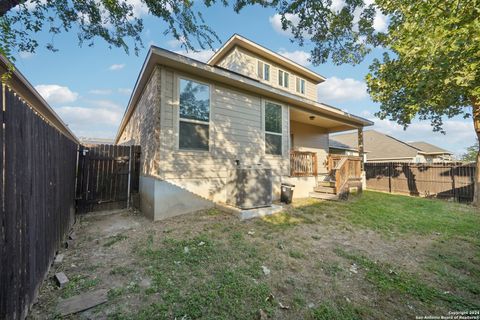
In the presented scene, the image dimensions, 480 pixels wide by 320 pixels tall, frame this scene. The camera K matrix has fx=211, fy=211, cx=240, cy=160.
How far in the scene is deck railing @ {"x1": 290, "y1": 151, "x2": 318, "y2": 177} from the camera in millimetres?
8398

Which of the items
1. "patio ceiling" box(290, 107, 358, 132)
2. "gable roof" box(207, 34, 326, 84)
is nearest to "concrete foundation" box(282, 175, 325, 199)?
"patio ceiling" box(290, 107, 358, 132)

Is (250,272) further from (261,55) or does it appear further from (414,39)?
(261,55)

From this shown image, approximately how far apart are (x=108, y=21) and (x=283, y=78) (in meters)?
8.93

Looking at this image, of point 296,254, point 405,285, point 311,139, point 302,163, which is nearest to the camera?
point 405,285

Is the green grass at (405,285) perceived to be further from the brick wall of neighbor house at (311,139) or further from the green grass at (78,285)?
the brick wall of neighbor house at (311,139)

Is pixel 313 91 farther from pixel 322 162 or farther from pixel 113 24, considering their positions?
pixel 113 24

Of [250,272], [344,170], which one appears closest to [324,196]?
[344,170]

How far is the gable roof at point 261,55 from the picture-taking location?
9.93m

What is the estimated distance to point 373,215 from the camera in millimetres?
6062

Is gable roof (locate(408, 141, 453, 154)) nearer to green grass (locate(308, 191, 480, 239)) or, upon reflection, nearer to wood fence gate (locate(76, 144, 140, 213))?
green grass (locate(308, 191, 480, 239))

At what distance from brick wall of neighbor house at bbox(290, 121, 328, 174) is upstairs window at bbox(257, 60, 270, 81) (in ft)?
9.31

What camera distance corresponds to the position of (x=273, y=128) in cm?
797

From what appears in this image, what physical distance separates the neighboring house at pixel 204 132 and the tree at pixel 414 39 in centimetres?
235

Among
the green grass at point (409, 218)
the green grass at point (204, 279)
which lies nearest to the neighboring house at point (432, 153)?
the green grass at point (409, 218)
